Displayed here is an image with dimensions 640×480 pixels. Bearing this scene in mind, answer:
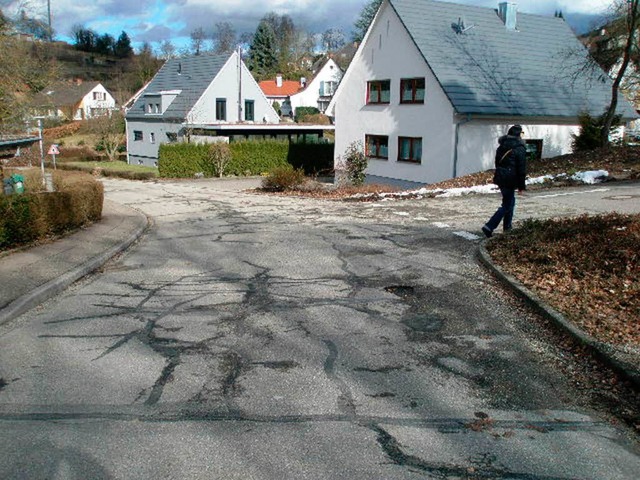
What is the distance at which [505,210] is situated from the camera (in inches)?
419

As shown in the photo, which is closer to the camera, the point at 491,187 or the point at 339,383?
the point at 339,383

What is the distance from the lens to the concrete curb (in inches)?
194

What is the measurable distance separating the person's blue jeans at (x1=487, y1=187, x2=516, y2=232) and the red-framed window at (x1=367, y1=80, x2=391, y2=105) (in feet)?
58.1

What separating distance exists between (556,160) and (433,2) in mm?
10387

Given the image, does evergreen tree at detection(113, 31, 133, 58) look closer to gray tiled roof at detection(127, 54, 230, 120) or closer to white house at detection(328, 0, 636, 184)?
gray tiled roof at detection(127, 54, 230, 120)

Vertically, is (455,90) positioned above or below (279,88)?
below

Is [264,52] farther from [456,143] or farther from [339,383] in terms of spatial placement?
[339,383]

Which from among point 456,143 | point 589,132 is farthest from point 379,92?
point 589,132

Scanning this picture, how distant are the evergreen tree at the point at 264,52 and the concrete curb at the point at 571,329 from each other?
92016 millimetres

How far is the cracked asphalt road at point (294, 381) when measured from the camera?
3817mm

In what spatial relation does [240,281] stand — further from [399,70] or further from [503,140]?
[399,70]

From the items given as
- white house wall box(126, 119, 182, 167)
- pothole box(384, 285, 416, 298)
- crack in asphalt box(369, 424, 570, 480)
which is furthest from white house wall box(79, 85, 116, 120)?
crack in asphalt box(369, 424, 570, 480)

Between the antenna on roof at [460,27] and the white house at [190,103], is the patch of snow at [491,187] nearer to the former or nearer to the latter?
the antenna on roof at [460,27]

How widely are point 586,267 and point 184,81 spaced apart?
46.1 meters
